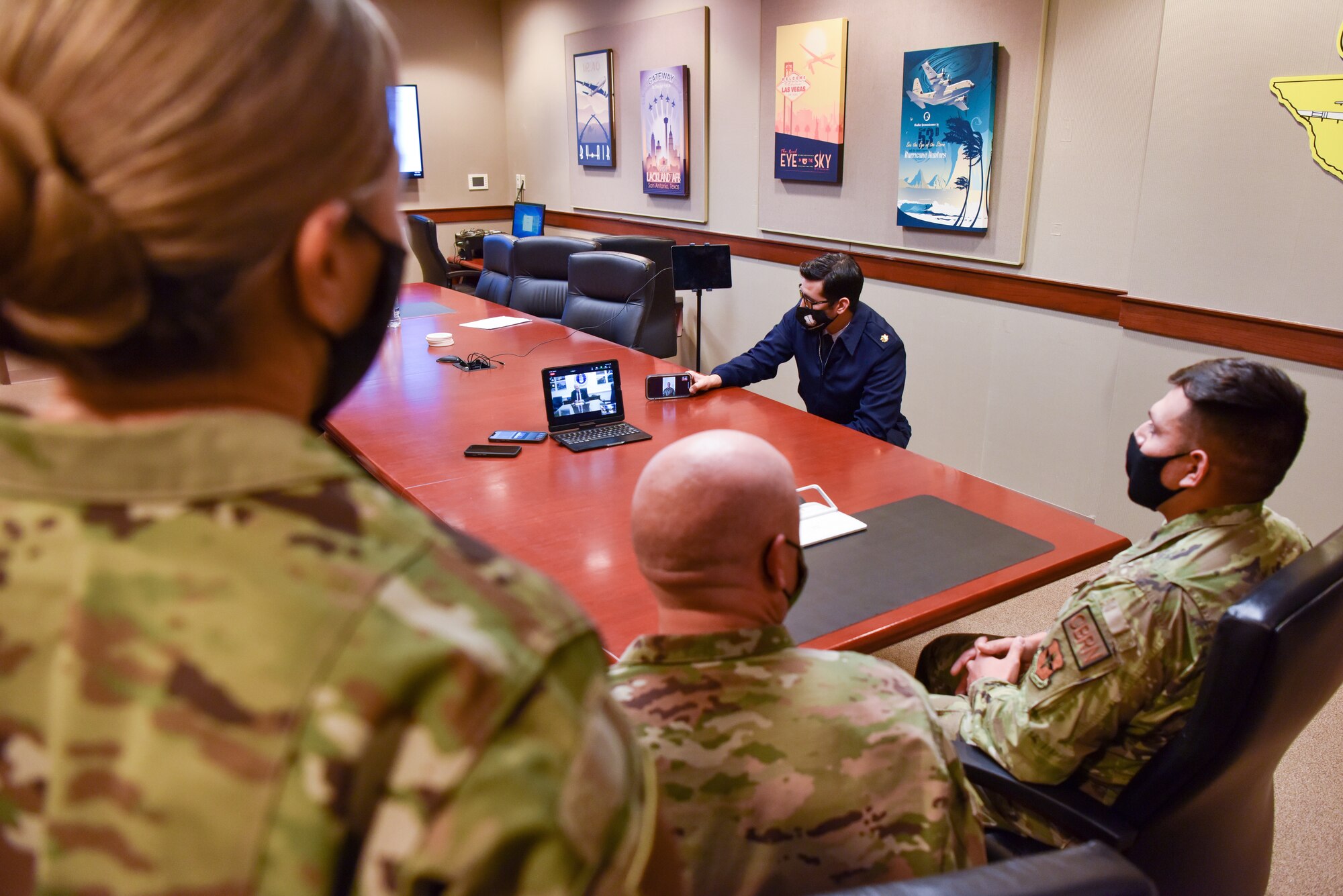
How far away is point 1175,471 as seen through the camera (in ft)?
4.83

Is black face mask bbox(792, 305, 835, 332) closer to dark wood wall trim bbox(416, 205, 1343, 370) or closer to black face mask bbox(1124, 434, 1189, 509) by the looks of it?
dark wood wall trim bbox(416, 205, 1343, 370)

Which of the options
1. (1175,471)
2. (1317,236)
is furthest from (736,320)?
(1175,471)

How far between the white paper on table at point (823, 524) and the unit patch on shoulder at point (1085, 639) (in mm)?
576

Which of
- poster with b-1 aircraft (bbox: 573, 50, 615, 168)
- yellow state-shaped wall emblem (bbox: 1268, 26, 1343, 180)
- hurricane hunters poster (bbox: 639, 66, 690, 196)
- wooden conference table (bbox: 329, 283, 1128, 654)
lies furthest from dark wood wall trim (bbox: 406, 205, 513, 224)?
yellow state-shaped wall emblem (bbox: 1268, 26, 1343, 180)

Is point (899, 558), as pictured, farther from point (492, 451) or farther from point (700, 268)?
point (700, 268)

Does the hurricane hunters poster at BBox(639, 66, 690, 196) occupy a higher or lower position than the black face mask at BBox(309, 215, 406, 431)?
higher

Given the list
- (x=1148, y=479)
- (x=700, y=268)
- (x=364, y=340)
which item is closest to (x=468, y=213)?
(x=700, y=268)

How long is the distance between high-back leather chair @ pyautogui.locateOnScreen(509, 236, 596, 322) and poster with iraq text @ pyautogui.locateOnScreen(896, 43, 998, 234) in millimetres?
1617

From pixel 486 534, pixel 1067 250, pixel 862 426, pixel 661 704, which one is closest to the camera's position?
pixel 661 704

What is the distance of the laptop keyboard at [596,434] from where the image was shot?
2.50m

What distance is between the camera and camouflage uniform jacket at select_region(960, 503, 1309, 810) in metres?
1.34

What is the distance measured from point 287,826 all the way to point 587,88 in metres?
6.74

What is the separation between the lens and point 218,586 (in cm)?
44

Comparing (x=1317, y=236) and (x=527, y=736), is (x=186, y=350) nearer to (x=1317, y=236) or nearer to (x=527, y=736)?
(x=527, y=736)
